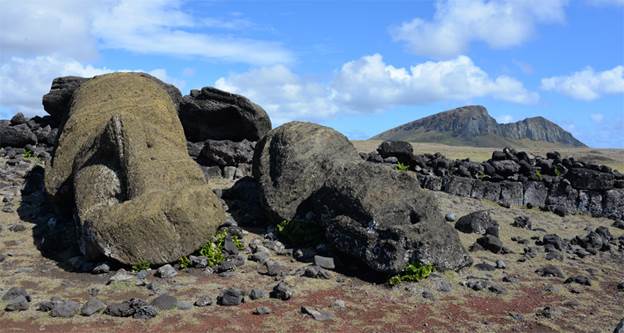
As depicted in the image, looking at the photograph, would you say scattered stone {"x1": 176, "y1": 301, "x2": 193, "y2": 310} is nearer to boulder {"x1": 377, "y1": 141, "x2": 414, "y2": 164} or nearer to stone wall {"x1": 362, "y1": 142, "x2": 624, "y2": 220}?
stone wall {"x1": 362, "y1": 142, "x2": 624, "y2": 220}

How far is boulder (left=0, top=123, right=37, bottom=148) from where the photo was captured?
75.9 ft

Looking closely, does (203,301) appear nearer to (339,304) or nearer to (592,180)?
(339,304)

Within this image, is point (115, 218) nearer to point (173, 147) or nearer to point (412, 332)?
point (173, 147)

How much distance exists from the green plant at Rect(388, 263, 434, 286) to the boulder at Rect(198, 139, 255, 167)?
935cm

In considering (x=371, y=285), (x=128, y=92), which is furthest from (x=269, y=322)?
(x=128, y=92)

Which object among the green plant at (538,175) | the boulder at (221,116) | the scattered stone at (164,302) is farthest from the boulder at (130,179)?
the green plant at (538,175)

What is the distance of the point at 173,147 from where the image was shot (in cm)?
1520

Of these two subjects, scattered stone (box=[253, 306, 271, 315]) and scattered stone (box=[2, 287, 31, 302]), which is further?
scattered stone (box=[2, 287, 31, 302])

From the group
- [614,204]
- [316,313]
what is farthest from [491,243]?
[614,204]

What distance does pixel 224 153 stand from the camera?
2058 centimetres

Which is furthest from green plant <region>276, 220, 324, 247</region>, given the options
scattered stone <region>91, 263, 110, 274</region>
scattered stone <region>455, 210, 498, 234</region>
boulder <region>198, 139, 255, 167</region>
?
boulder <region>198, 139, 255, 167</region>

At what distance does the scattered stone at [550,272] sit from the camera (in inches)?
564

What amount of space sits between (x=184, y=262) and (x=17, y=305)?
3.28m

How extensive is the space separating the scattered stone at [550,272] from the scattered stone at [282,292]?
6.33 metres
